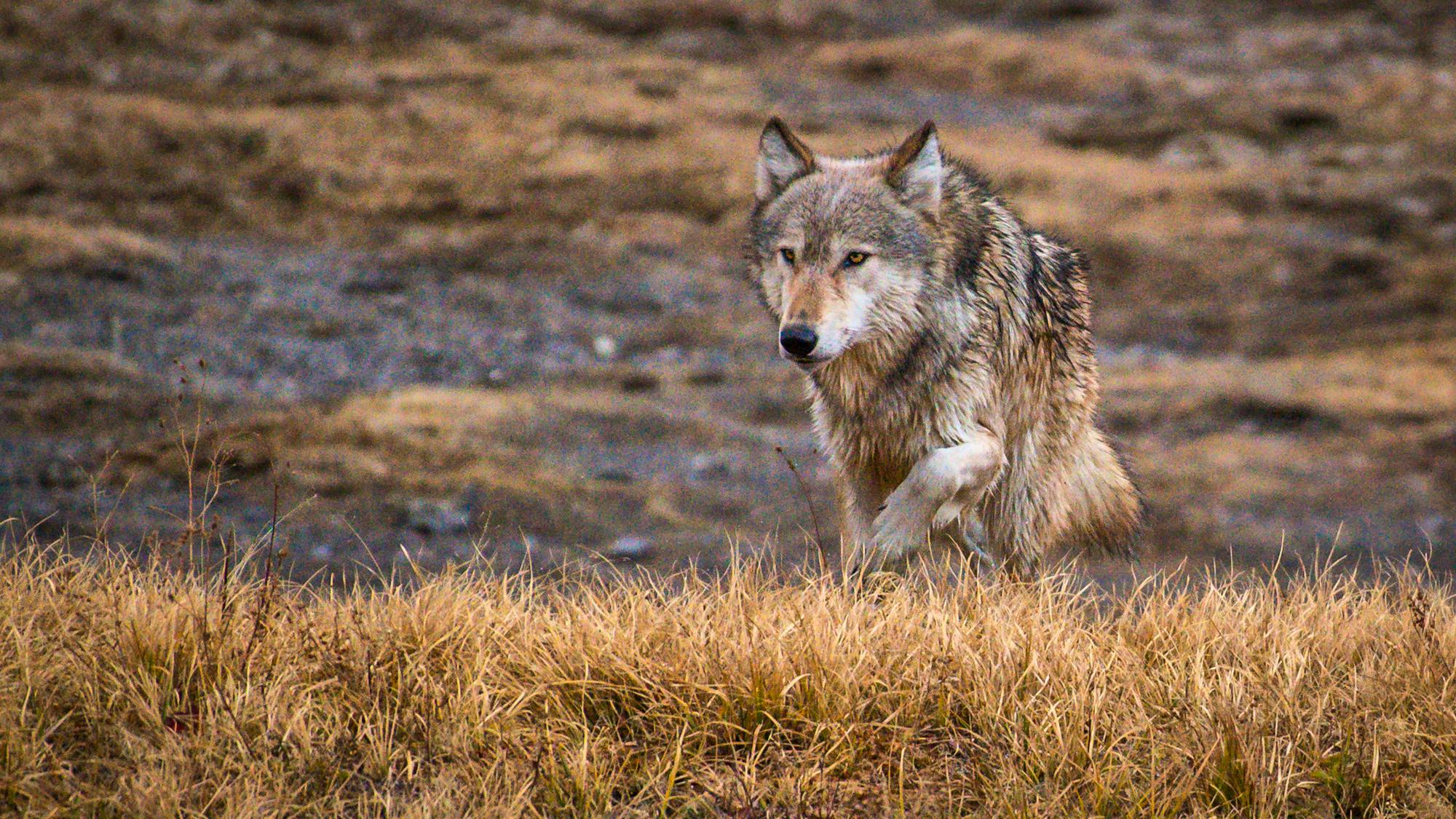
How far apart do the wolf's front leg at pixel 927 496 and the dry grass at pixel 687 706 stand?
0.41 m

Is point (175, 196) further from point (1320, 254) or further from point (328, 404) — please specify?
point (1320, 254)

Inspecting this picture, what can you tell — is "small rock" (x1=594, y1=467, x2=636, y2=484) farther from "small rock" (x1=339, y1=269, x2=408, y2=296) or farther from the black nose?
the black nose

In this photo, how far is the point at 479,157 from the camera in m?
16.2

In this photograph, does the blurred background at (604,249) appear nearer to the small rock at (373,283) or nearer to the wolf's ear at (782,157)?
the small rock at (373,283)

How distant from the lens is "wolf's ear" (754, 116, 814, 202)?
5379 millimetres

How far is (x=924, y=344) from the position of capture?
515cm

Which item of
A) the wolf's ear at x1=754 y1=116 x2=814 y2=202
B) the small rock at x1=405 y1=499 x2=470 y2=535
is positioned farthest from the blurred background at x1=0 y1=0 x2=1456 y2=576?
the wolf's ear at x1=754 y1=116 x2=814 y2=202

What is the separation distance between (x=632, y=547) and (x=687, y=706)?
14.0 feet

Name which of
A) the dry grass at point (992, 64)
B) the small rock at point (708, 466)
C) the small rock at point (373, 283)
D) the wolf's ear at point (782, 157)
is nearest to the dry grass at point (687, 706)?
the wolf's ear at point (782, 157)

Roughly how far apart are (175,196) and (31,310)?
11.3ft

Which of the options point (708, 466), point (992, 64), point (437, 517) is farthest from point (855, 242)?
point (992, 64)

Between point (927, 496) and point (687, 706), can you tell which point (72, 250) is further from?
point (687, 706)

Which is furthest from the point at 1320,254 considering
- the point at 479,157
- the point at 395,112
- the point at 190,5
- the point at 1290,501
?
the point at 190,5

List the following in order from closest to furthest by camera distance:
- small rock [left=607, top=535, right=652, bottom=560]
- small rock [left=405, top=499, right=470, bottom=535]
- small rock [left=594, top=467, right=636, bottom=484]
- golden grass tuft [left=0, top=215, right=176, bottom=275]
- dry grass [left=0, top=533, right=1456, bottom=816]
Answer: dry grass [left=0, top=533, right=1456, bottom=816] < small rock [left=607, top=535, right=652, bottom=560] < small rock [left=405, top=499, right=470, bottom=535] < small rock [left=594, top=467, right=636, bottom=484] < golden grass tuft [left=0, top=215, right=176, bottom=275]
